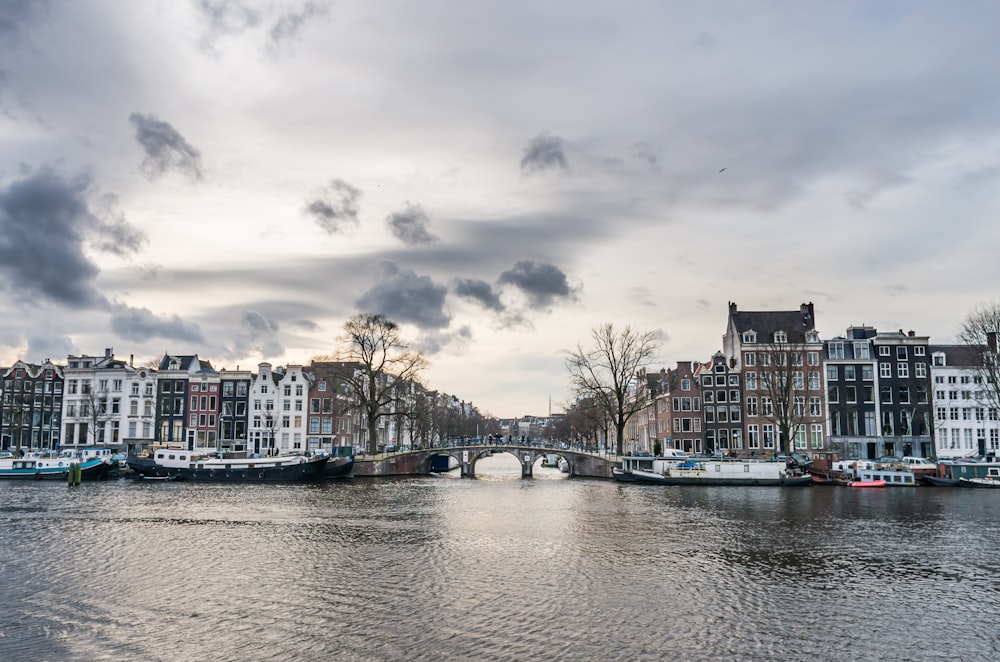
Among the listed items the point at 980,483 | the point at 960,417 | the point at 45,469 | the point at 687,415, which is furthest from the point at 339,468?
the point at 960,417

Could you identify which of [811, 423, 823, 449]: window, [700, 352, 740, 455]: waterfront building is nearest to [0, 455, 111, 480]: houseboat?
[700, 352, 740, 455]: waterfront building

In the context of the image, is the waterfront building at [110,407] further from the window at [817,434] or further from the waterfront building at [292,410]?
the window at [817,434]

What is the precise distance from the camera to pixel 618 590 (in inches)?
1069

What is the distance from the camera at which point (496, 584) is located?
92.1 ft

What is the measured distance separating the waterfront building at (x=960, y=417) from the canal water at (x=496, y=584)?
58.0m

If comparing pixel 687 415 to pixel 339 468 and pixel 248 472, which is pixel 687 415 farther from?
pixel 248 472

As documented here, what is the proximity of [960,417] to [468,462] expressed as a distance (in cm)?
6664

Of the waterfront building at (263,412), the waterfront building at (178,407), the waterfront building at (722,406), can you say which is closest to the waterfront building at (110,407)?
the waterfront building at (178,407)

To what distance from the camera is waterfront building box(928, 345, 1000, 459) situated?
10194cm

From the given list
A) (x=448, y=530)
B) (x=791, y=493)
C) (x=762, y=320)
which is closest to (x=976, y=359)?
(x=762, y=320)

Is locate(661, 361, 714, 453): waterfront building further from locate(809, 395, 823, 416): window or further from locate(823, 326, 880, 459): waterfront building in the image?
locate(823, 326, 880, 459): waterfront building

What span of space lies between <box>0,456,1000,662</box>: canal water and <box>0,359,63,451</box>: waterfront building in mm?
70628

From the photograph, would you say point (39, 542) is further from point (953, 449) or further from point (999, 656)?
point (953, 449)

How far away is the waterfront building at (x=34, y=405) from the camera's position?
11306cm
